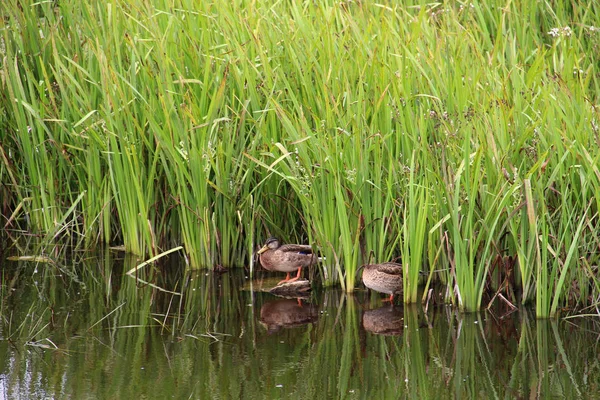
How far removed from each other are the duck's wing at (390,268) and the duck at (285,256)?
0.59 metres

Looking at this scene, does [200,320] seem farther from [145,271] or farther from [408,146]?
[408,146]

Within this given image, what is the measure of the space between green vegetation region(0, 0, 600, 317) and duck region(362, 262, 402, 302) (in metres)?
0.09

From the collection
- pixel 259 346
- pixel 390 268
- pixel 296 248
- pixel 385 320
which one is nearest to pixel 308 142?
pixel 296 248

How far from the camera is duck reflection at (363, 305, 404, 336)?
222 inches

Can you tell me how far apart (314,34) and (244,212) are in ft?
4.41

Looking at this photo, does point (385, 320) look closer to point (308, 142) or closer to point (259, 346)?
point (259, 346)

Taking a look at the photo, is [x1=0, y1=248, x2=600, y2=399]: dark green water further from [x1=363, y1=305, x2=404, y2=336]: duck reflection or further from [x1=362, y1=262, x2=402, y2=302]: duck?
[x1=362, y1=262, x2=402, y2=302]: duck

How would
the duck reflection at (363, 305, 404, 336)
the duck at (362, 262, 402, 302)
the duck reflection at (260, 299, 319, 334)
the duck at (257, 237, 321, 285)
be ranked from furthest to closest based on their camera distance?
1. the duck at (257, 237, 321, 285)
2. the duck at (362, 262, 402, 302)
3. the duck reflection at (260, 299, 319, 334)
4. the duck reflection at (363, 305, 404, 336)

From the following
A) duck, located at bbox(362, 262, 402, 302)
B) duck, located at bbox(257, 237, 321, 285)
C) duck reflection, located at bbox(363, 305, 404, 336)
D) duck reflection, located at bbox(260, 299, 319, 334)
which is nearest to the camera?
duck reflection, located at bbox(363, 305, 404, 336)

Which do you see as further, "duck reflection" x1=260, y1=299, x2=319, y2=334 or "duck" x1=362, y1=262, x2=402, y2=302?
"duck" x1=362, y1=262, x2=402, y2=302

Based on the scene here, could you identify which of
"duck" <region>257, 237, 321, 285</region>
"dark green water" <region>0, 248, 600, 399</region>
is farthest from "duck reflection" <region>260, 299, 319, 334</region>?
"duck" <region>257, 237, 321, 285</region>

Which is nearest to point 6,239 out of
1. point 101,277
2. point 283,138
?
point 101,277

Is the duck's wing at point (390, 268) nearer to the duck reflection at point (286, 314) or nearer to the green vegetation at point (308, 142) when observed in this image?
the green vegetation at point (308, 142)

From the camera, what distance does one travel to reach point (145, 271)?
270 inches
